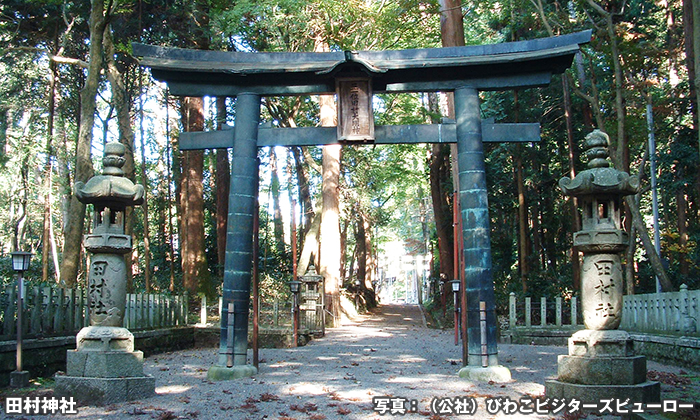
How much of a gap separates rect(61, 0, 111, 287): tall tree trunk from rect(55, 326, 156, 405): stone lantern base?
8553mm

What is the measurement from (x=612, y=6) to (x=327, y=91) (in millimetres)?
12391

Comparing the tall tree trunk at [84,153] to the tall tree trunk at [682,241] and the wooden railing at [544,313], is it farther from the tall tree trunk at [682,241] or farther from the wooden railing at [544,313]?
the tall tree trunk at [682,241]

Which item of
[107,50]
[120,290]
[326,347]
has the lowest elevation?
[326,347]

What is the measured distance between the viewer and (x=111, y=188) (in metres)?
8.80

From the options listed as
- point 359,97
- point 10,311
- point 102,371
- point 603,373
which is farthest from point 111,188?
point 603,373

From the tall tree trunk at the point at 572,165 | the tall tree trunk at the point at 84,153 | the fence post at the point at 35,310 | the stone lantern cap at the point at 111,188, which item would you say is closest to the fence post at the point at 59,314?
the fence post at the point at 35,310

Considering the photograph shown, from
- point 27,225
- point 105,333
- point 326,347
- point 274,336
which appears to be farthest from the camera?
point 27,225

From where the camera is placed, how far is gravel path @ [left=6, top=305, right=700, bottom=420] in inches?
303

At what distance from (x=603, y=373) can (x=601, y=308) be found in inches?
33.1

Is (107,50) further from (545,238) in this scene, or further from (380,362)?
(545,238)

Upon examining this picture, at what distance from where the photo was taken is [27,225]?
34.2 m

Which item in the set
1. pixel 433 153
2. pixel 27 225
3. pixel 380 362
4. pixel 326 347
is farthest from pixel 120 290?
pixel 27 225

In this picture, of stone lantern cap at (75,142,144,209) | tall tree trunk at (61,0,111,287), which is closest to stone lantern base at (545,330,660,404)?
stone lantern cap at (75,142,144,209)

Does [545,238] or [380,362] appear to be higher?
[545,238]
